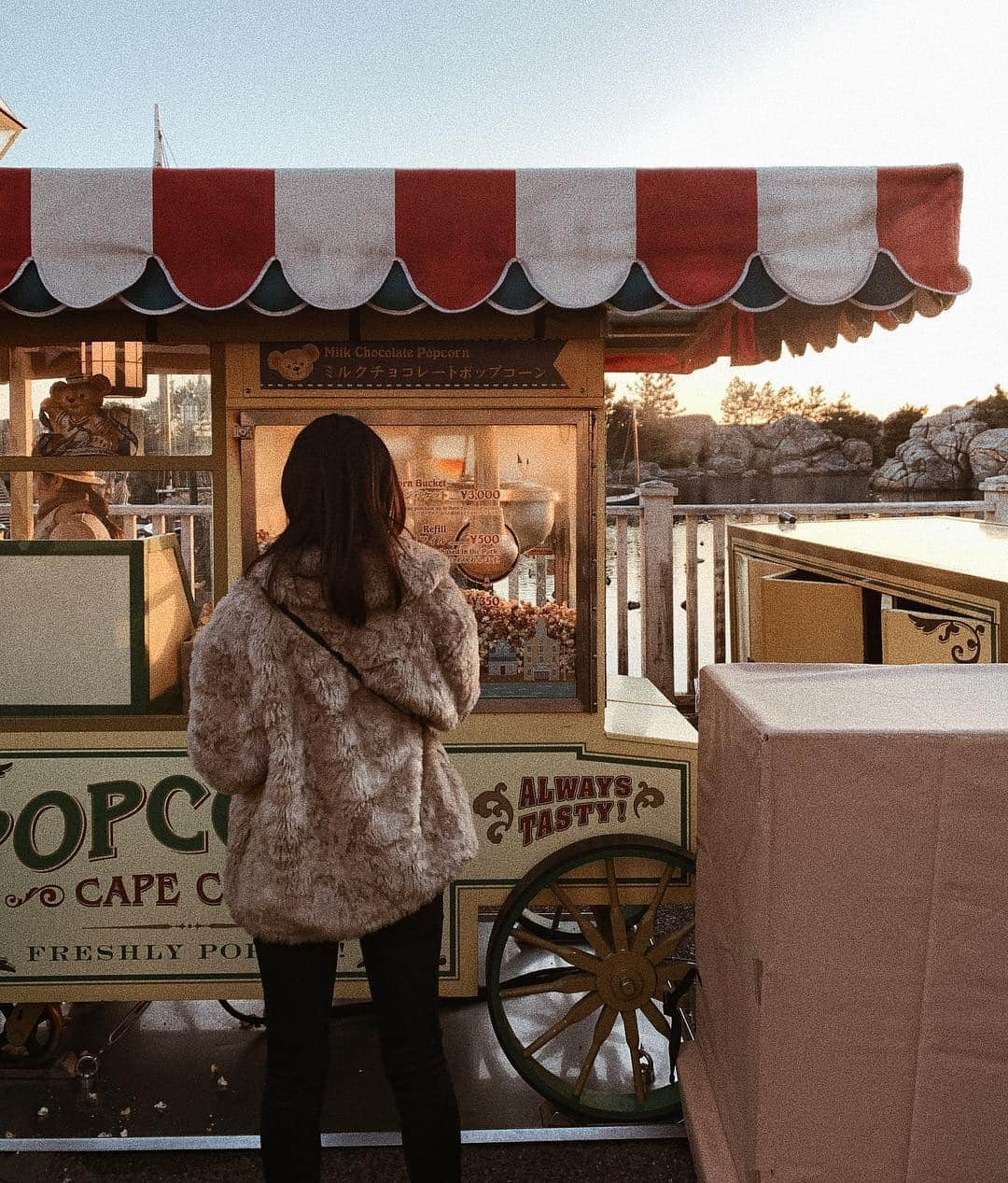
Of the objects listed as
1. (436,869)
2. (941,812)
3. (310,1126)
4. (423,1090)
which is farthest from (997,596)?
(310,1126)

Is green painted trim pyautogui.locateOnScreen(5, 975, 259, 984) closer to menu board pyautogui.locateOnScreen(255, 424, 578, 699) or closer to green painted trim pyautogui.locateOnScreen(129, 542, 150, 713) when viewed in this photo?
green painted trim pyautogui.locateOnScreen(129, 542, 150, 713)

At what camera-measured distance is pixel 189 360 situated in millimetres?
2754

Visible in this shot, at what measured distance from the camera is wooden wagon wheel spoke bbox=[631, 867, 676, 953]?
8.53 feet

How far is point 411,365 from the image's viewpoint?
2.69 metres

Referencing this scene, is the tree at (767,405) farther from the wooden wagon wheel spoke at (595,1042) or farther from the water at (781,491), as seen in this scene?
the wooden wagon wheel spoke at (595,1042)

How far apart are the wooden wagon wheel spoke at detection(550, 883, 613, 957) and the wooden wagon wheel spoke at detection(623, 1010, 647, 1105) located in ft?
0.55

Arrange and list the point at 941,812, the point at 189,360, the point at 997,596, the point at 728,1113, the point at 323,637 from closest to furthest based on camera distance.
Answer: the point at 941,812
the point at 728,1113
the point at 323,637
the point at 997,596
the point at 189,360

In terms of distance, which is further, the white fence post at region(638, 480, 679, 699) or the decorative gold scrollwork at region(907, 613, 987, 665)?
the white fence post at region(638, 480, 679, 699)

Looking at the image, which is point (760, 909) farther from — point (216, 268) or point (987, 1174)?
point (216, 268)

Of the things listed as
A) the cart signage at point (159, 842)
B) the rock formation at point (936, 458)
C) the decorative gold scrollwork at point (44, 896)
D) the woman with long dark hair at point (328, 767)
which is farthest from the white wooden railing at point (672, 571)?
the rock formation at point (936, 458)

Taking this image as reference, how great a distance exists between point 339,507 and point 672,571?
4.30 m

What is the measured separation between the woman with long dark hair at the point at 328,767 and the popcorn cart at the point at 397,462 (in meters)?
0.74

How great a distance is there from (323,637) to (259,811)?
1.13 ft

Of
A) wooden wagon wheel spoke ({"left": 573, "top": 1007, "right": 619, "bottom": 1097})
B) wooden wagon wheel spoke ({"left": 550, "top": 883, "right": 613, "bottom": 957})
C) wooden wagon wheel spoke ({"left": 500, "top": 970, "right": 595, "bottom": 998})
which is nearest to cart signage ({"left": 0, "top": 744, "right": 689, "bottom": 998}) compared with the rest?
wooden wagon wheel spoke ({"left": 550, "top": 883, "right": 613, "bottom": 957})
